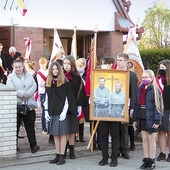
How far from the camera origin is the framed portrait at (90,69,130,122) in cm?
801

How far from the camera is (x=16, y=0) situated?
16.5 meters

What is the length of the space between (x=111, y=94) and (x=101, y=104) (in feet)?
0.82

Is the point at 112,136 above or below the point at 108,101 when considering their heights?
below

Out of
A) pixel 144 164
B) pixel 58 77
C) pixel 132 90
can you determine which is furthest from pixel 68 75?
pixel 144 164

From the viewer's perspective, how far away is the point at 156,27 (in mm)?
40062

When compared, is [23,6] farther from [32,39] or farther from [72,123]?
[72,123]

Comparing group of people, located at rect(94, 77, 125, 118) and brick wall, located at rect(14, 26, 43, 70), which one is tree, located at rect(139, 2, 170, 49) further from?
group of people, located at rect(94, 77, 125, 118)

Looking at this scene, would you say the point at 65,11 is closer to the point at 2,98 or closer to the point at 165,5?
the point at 2,98

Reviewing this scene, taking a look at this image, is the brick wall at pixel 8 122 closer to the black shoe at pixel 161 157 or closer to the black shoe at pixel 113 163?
the black shoe at pixel 113 163

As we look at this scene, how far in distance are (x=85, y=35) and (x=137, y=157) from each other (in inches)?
468

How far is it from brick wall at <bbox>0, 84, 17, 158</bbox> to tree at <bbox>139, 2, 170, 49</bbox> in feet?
104

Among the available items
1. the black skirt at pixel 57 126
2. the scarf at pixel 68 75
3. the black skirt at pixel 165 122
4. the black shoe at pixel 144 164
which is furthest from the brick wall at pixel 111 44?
the black shoe at pixel 144 164

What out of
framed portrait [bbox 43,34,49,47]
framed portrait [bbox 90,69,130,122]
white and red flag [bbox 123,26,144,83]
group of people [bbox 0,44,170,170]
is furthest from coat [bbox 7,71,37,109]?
framed portrait [bbox 43,34,49,47]

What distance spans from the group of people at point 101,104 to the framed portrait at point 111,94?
2 cm
